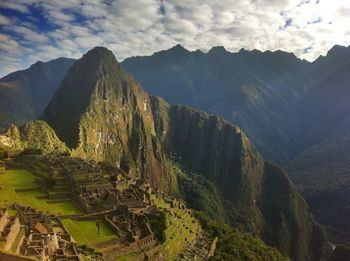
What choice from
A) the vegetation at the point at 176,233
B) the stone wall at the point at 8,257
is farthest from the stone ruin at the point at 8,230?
the vegetation at the point at 176,233

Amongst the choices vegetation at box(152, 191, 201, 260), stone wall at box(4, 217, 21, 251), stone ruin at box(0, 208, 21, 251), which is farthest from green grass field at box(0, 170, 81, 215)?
stone wall at box(4, 217, 21, 251)

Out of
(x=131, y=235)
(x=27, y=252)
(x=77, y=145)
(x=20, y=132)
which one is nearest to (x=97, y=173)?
(x=131, y=235)

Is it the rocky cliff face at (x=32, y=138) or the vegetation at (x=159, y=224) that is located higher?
the rocky cliff face at (x=32, y=138)

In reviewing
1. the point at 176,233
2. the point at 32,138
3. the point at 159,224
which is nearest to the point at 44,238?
the point at 159,224

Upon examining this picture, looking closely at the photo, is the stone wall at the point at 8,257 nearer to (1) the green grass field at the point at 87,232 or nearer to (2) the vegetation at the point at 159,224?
(1) the green grass field at the point at 87,232

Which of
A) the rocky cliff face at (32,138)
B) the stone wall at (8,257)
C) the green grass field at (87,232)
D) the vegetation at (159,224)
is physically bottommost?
the vegetation at (159,224)

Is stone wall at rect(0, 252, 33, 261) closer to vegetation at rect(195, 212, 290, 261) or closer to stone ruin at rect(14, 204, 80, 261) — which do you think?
stone ruin at rect(14, 204, 80, 261)

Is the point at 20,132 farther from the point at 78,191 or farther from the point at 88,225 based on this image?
the point at 88,225
